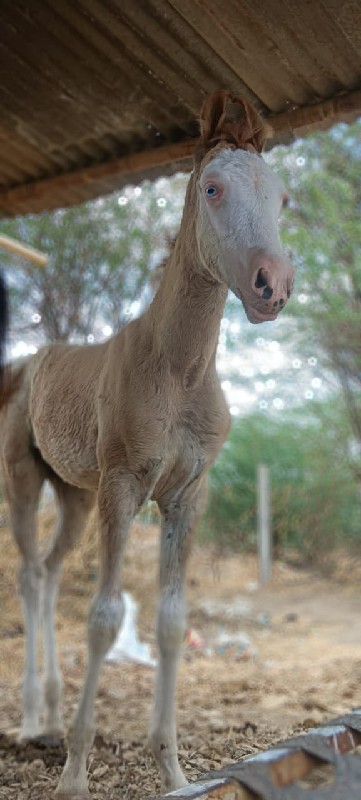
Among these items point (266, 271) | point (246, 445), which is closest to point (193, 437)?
point (266, 271)

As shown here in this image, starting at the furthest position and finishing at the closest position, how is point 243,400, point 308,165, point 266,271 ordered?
point 243,400, point 308,165, point 266,271

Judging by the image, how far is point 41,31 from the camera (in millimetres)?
3039

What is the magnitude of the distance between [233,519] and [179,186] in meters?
4.90

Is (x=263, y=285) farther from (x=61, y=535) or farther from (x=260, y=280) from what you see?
(x=61, y=535)

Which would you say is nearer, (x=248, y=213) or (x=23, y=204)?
(x=248, y=213)

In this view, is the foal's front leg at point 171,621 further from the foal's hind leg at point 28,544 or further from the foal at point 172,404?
the foal's hind leg at point 28,544

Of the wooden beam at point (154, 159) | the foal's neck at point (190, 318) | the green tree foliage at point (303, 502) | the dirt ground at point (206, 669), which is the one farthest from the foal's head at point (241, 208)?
the green tree foliage at point (303, 502)

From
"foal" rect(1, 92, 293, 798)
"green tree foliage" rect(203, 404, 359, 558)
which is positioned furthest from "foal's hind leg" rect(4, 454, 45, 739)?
"green tree foliage" rect(203, 404, 359, 558)

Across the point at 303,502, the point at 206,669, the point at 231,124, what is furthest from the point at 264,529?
the point at 231,124

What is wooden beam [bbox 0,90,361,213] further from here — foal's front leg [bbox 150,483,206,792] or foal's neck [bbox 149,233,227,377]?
foal's front leg [bbox 150,483,206,792]

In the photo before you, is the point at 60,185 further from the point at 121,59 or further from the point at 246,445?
the point at 246,445

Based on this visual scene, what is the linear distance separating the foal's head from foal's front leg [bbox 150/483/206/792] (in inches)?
38.9

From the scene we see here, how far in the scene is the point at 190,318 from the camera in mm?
2637

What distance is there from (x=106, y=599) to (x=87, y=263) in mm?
5796
